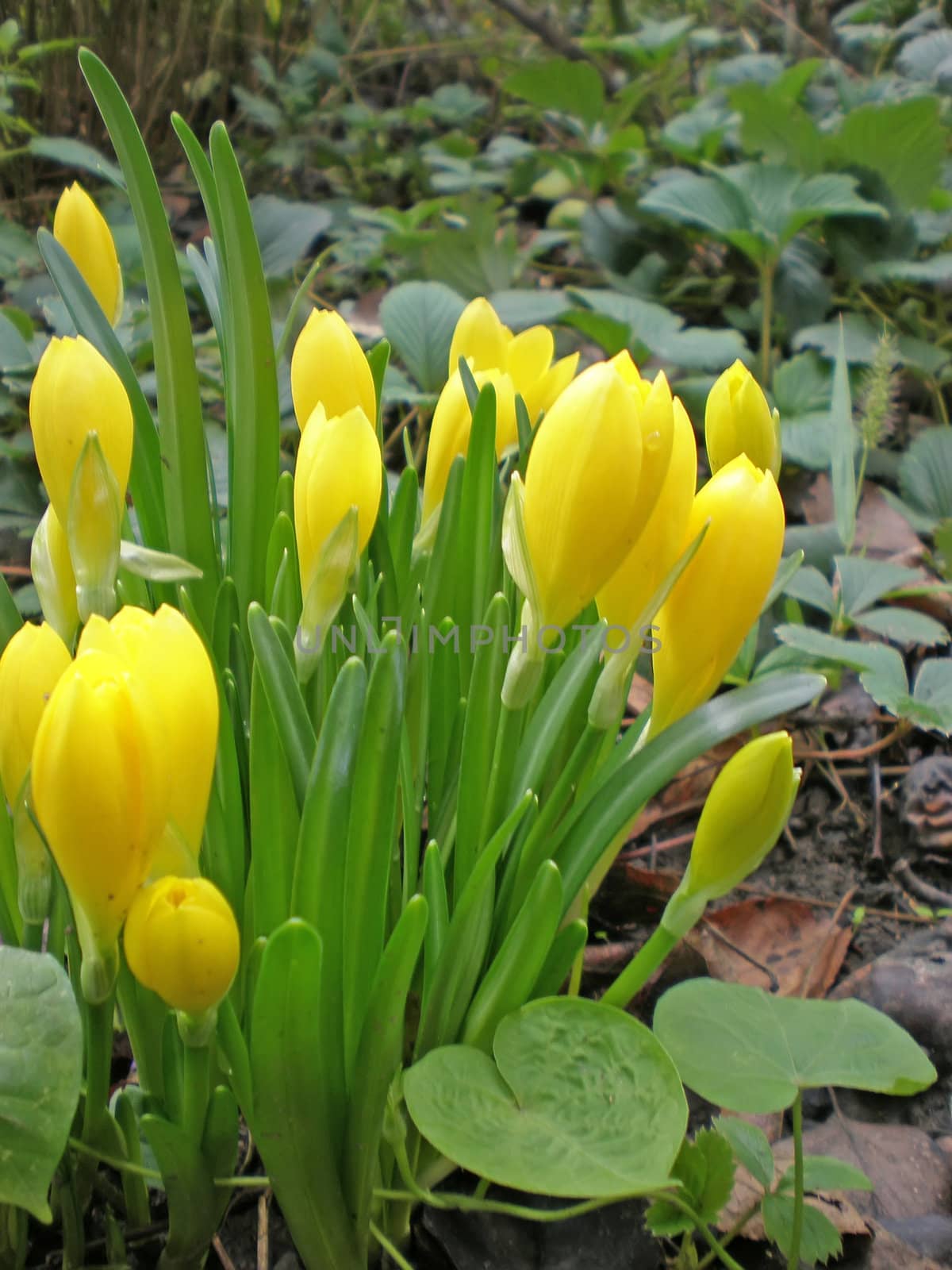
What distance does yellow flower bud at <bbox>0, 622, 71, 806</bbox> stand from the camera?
466 mm

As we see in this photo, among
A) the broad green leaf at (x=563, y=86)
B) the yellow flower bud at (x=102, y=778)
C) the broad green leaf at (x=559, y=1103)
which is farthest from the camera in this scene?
the broad green leaf at (x=563, y=86)

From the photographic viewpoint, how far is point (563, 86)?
207 cm

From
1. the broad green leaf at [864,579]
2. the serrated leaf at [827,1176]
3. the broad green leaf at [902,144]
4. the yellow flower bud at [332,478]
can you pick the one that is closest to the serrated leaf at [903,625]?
the broad green leaf at [864,579]

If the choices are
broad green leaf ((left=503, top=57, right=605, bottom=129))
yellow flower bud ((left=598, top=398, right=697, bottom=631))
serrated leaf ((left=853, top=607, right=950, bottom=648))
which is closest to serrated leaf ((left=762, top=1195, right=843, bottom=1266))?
yellow flower bud ((left=598, top=398, right=697, bottom=631))

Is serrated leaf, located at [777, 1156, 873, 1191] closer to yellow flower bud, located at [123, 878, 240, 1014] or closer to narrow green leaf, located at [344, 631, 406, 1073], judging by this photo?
narrow green leaf, located at [344, 631, 406, 1073]

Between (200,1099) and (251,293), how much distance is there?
493 mm

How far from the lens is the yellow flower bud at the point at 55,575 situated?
599 mm

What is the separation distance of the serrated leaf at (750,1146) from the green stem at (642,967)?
0.30ft

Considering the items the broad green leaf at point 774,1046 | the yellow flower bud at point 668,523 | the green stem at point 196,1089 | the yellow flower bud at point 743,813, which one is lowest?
the broad green leaf at point 774,1046

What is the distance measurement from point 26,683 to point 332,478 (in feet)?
0.63

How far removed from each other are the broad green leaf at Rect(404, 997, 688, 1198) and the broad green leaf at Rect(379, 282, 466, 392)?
0.94 meters

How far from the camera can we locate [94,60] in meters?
0.63

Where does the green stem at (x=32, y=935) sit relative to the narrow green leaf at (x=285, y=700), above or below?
below

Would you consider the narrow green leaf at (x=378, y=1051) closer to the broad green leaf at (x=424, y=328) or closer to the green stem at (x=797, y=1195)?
the green stem at (x=797, y=1195)
